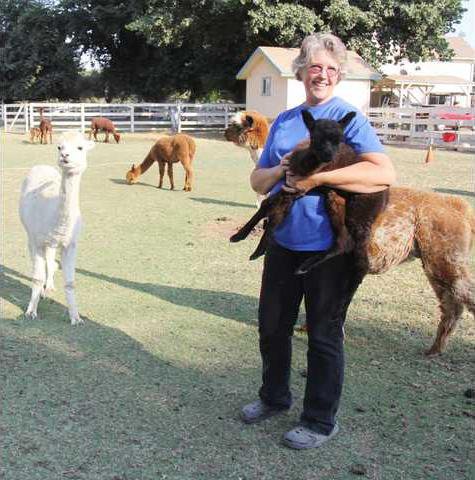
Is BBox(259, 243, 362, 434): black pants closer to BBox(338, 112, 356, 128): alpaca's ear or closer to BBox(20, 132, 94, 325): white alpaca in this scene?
BBox(338, 112, 356, 128): alpaca's ear

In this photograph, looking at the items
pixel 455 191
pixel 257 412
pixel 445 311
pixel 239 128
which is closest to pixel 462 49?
pixel 455 191

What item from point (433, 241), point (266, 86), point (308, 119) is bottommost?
point (433, 241)

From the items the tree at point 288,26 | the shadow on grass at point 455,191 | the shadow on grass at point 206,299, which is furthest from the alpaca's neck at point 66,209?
the tree at point 288,26

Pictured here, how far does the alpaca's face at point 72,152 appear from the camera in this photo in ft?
15.8

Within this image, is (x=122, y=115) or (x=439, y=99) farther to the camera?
(x=439, y=99)

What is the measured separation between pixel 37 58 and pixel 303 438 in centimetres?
4043

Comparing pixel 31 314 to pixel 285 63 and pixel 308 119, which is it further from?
pixel 285 63

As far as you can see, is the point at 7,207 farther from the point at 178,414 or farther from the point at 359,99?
the point at 359,99

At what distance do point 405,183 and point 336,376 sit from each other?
1129 cm

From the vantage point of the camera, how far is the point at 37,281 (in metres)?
5.32

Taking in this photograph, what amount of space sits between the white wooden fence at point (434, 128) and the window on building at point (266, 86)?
248 inches

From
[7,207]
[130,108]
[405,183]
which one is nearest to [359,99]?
[130,108]

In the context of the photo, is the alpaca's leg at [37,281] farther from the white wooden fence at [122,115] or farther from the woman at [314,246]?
the white wooden fence at [122,115]

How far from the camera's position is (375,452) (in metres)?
3.36
